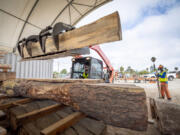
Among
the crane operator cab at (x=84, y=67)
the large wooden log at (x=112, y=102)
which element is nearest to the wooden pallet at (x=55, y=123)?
the large wooden log at (x=112, y=102)

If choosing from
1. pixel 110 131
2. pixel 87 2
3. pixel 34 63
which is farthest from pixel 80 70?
pixel 34 63

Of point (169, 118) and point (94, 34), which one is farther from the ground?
point (94, 34)

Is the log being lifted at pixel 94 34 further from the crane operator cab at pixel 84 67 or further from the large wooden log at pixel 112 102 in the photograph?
the crane operator cab at pixel 84 67

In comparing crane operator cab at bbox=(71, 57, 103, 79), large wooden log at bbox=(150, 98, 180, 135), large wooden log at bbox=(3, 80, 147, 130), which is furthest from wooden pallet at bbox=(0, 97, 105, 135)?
crane operator cab at bbox=(71, 57, 103, 79)

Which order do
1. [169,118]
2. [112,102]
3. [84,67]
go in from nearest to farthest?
[112,102] < [169,118] < [84,67]

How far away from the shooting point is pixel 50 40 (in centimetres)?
124

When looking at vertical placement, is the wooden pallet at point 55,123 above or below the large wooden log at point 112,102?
below

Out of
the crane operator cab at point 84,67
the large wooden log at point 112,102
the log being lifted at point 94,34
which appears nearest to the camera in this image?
the large wooden log at point 112,102

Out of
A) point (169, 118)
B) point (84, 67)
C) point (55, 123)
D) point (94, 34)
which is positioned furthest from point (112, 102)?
point (84, 67)

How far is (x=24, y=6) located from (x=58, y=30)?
3.56 m

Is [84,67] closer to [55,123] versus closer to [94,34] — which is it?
[94,34]

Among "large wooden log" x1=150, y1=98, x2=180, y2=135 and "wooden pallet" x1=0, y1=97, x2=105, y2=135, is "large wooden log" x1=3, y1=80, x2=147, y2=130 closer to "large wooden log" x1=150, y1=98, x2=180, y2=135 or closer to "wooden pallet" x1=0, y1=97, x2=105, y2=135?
"wooden pallet" x1=0, y1=97, x2=105, y2=135

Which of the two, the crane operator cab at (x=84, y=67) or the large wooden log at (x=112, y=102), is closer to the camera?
the large wooden log at (x=112, y=102)

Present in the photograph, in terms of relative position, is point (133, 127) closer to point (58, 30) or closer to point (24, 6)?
point (58, 30)
